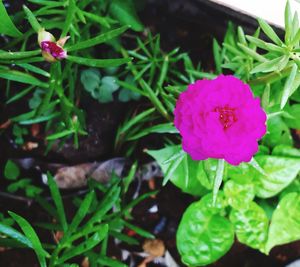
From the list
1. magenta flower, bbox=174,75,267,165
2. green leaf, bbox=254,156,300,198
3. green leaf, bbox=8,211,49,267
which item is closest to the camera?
magenta flower, bbox=174,75,267,165

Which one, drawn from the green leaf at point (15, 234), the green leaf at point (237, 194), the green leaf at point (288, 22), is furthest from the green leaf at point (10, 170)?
the green leaf at point (288, 22)

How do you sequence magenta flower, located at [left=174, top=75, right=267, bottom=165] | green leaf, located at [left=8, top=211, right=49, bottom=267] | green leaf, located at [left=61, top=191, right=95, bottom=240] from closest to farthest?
magenta flower, located at [left=174, top=75, right=267, bottom=165] < green leaf, located at [left=8, top=211, right=49, bottom=267] < green leaf, located at [left=61, top=191, right=95, bottom=240]

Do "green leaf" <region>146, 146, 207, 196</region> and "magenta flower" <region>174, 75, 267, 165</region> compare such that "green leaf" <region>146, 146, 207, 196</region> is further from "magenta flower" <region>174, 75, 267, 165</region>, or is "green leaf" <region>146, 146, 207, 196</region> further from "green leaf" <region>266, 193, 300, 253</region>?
"magenta flower" <region>174, 75, 267, 165</region>

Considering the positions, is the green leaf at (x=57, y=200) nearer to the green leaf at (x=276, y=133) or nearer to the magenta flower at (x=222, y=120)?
the magenta flower at (x=222, y=120)

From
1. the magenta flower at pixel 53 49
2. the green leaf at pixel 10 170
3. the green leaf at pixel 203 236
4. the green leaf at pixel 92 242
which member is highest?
the magenta flower at pixel 53 49

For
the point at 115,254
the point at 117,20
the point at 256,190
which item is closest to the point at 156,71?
the point at 117,20

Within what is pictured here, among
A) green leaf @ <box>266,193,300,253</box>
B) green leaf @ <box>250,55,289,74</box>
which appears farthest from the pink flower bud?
green leaf @ <box>266,193,300,253</box>
